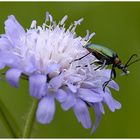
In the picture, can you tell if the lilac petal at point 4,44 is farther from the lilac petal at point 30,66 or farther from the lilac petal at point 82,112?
the lilac petal at point 82,112

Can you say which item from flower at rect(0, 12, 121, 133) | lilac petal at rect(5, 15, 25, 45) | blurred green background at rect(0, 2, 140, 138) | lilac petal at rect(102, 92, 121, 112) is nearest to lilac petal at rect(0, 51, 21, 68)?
flower at rect(0, 12, 121, 133)

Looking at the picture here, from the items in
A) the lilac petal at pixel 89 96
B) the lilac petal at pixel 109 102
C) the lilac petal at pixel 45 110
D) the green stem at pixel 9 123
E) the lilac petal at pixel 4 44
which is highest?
the lilac petal at pixel 4 44

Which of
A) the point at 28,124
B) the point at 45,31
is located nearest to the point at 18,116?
the point at 45,31

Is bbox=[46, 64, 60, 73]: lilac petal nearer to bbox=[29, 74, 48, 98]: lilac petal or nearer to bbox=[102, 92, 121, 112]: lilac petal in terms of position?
bbox=[29, 74, 48, 98]: lilac petal

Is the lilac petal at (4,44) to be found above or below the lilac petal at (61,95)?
above

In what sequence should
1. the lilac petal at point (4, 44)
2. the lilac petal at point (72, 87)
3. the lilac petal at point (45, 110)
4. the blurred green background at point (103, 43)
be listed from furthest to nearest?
the blurred green background at point (103, 43) < the lilac petal at point (4, 44) < the lilac petal at point (72, 87) < the lilac petal at point (45, 110)

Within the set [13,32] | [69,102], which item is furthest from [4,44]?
[69,102]

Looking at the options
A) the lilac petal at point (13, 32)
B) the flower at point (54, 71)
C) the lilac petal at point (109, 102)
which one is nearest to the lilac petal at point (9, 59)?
the flower at point (54, 71)

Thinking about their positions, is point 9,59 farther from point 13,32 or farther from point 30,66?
point 13,32
